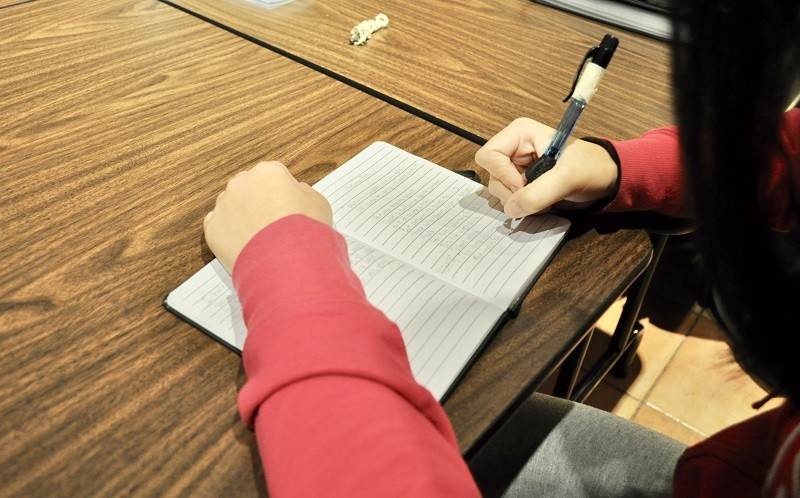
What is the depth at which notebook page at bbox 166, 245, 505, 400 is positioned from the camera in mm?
579

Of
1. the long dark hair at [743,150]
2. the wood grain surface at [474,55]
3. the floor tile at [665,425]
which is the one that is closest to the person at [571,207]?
the long dark hair at [743,150]

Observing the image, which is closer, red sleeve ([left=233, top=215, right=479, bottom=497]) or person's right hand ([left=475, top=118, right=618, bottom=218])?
red sleeve ([left=233, top=215, right=479, bottom=497])

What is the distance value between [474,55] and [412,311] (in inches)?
24.1

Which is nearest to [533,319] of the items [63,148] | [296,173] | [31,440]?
[296,173]

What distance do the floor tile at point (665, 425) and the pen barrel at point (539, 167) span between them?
893 millimetres

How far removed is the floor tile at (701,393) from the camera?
1.46 meters

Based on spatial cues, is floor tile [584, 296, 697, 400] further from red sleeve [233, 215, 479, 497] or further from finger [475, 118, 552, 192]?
red sleeve [233, 215, 479, 497]

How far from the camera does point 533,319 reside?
2.08 ft

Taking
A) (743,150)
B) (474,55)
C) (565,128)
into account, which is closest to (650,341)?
(474,55)

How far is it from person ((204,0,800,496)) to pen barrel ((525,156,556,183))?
2 cm

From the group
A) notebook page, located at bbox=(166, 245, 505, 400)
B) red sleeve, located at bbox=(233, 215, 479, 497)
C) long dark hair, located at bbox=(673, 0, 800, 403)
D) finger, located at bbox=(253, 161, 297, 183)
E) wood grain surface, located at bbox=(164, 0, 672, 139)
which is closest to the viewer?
long dark hair, located at bbox=(673, 0, 800, 403)

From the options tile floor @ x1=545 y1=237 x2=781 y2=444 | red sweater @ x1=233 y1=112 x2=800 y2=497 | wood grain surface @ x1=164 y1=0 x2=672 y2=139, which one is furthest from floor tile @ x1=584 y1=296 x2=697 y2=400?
red sweater @ x1=233 y1=112 x2=800 y2=497

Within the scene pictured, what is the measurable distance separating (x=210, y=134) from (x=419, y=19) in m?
0.53

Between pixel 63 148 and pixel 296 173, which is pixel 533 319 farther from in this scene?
pixel 63 148
